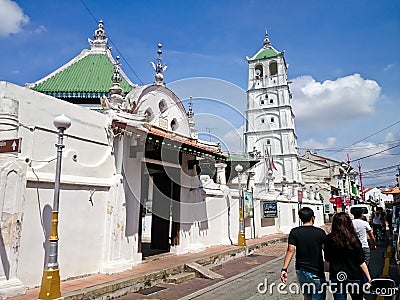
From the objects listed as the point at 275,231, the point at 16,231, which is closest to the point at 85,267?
the point at 16,231

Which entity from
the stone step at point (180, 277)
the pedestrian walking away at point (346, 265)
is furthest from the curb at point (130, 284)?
the pedestrian walking away at point (346, 265)

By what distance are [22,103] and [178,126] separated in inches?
271

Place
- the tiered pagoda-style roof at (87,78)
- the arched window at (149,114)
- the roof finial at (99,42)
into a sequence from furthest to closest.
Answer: the roof finial at (99,42)
the tiered pagoda-style roof at (87,78)
the arched window at (149,114)

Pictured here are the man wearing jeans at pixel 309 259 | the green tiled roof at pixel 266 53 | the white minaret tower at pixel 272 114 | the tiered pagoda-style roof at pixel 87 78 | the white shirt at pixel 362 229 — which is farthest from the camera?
the green tiled roof at pixel 266 53

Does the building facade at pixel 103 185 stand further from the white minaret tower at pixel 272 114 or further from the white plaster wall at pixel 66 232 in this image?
the white minaret tower at pixel 272 114

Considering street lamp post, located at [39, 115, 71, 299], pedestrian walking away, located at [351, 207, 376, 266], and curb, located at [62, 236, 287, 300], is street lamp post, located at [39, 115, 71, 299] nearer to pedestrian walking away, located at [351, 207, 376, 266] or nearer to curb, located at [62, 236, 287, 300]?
curb, located at [62, 236, 287, 300]

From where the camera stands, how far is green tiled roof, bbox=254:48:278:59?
163ft

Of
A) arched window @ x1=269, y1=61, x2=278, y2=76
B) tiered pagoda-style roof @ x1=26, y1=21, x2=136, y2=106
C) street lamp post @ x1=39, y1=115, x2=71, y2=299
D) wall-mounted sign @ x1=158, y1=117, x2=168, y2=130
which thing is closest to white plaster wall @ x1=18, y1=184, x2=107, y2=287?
street lamp post @ x1=39, y1=115, x2=71, y2=299

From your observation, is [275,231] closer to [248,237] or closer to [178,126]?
[248,237]

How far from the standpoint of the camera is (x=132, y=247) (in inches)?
362

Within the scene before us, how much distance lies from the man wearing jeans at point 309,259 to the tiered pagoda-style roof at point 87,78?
11821 mm

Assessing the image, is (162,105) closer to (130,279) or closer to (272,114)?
(130,279)

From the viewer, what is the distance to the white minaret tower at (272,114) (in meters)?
46.7

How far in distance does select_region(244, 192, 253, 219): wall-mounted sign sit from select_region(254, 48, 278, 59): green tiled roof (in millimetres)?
36842
